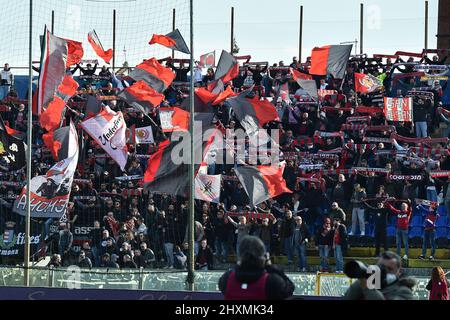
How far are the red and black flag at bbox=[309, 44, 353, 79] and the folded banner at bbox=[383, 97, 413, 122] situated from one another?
233 centimetres

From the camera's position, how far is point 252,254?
9.40 meters

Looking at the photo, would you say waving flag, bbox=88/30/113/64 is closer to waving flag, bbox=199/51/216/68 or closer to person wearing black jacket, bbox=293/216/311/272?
waving flag, bbox=199/51/216/68

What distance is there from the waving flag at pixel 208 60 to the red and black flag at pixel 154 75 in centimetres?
390

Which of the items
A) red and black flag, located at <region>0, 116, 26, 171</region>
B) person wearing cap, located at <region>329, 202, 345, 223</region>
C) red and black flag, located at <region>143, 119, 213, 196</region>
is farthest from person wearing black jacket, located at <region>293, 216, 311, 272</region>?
red and black flag, located at <region>0, 116, 26, 171</region>

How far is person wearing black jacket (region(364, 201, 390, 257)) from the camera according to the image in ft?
82.0

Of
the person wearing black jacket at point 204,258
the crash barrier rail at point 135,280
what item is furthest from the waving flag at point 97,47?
the crash barrier rail at point 135,280

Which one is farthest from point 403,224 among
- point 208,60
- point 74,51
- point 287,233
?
point 208,60

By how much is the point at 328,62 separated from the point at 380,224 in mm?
6524

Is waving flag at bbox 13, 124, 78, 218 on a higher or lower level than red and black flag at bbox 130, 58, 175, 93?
lower

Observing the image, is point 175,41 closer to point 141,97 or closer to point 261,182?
point 141,97

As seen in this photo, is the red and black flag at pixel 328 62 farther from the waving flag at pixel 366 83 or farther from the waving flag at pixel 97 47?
the waving flag at pixel 97 47

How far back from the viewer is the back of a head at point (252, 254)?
9391 mm

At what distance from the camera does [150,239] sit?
2542 centimetres
